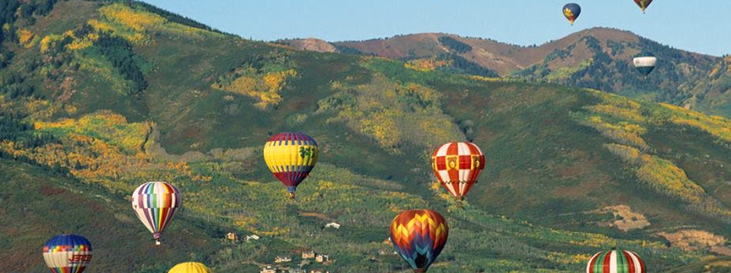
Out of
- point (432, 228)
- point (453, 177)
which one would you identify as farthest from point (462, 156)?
point (432, 228)

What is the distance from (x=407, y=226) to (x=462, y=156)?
17302 mm

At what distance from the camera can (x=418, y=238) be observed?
185 meters

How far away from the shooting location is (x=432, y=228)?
186 m

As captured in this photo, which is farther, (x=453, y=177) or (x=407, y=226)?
(x=453, y=177)

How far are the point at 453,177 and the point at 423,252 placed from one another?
1693 centimetres

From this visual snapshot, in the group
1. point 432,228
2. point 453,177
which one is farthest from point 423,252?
point 453,177

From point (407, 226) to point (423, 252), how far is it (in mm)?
3235

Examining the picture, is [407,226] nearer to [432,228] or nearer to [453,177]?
[432,228]

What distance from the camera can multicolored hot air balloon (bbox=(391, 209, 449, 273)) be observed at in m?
185

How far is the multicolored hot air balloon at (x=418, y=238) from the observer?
185 m

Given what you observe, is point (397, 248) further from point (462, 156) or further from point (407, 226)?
point (462, 156)

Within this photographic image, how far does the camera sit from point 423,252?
607 feet

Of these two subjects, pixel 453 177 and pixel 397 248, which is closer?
pixel 397 248

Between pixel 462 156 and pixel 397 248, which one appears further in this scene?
pixel 462 156
